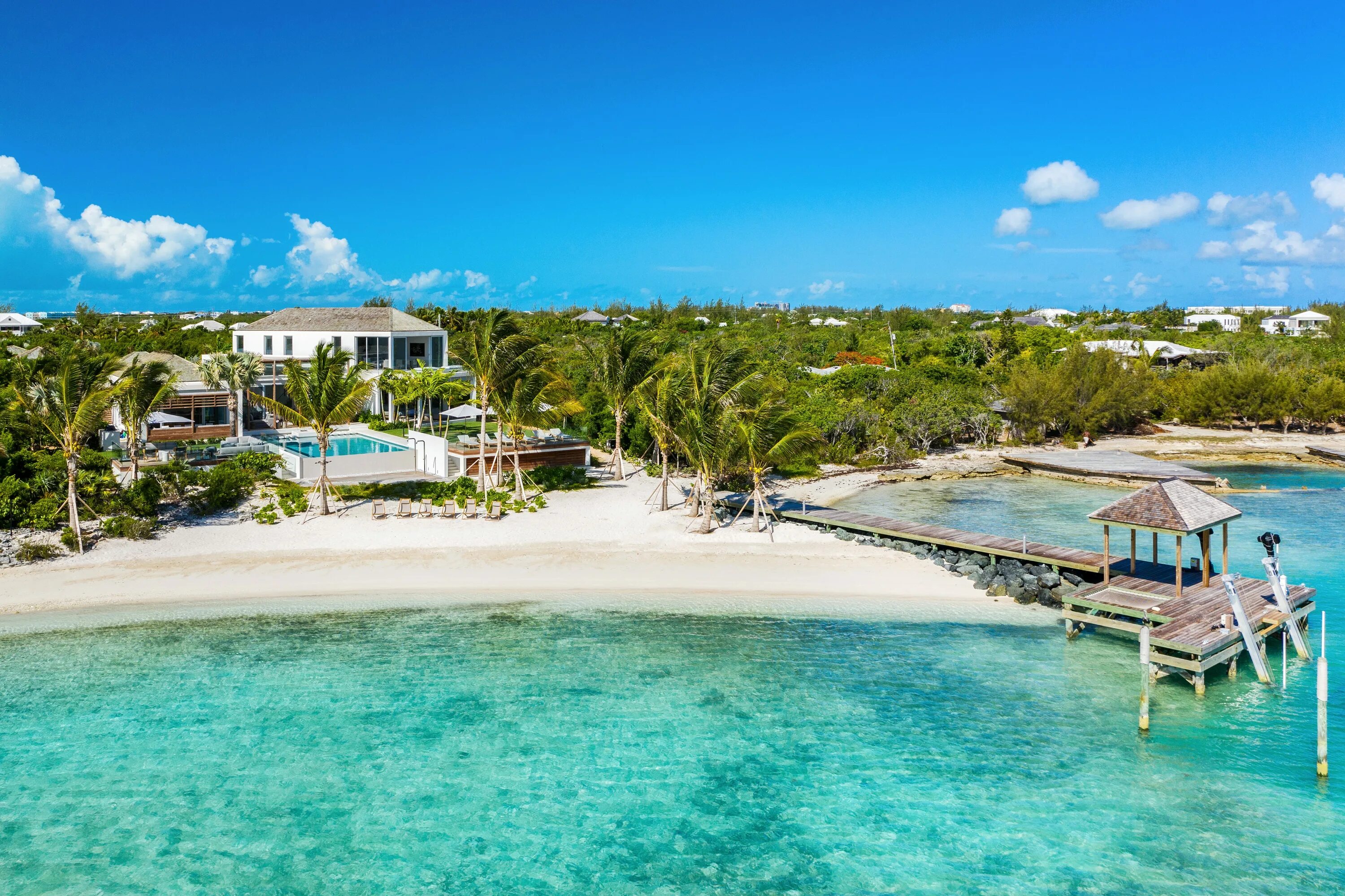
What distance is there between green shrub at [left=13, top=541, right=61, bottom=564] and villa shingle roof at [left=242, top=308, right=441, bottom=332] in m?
22.7

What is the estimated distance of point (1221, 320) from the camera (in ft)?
379

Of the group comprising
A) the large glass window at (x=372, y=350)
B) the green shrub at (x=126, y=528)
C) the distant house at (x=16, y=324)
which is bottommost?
the green shrub at (x=126, y=528)

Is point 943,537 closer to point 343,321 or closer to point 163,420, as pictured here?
point 163,420

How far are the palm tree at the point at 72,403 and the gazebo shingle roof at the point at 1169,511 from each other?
22.0m

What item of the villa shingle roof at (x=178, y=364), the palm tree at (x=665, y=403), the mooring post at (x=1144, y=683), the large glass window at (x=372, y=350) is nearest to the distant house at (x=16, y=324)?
the villa shingle roof at (x=178, y=364)

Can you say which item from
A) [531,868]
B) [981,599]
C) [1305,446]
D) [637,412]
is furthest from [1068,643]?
A: [1305,446]

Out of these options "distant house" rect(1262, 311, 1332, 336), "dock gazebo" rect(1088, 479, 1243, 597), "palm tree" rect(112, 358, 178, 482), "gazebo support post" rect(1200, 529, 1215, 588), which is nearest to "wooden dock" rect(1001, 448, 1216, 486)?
"gazebo support post" rect(1200, 529, 1215, 588)

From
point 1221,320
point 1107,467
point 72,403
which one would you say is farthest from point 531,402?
point 1221,320

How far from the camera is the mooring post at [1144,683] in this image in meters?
14.0

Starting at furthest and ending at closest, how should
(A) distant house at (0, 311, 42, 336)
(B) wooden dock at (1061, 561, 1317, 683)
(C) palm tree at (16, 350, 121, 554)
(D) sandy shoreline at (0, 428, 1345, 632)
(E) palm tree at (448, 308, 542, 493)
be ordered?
(A) distant house at (0, 311, 42, 336)
(E) palm tree at (448, 308, 542, 493)
(C) palm tree at (16, 350, 121, 554)
(D) sandy shoreline at (0, 428, 1345, 632)
(B) wooden dock at (1061, 561, 1317, 683)

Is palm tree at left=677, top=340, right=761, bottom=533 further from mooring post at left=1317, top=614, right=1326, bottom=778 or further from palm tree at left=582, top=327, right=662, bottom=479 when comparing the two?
mooring post at left=1317, top=614, right=1326, bottom=778

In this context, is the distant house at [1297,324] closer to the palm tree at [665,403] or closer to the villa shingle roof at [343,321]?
the villa shingle roof at [343,321]

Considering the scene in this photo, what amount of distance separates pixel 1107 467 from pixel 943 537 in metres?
16.0

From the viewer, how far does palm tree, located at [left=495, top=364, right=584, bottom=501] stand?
2750 centimetres
